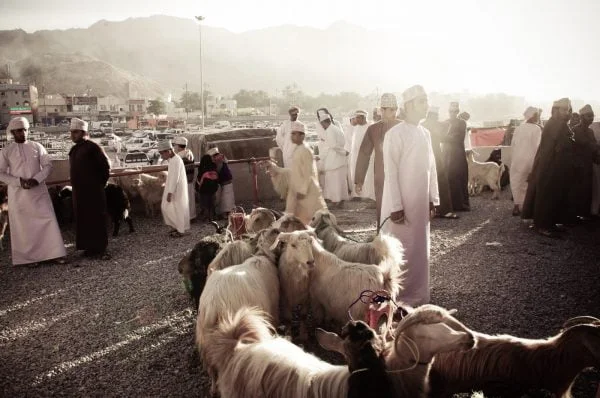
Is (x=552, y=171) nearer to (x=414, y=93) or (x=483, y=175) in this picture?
(x=414, y=93)

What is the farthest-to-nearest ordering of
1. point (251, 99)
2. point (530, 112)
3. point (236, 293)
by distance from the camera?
point (251, 99) < point (530, 112) < point (236, 293)

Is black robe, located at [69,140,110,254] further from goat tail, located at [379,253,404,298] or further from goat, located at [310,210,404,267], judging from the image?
goat tail, located at [379,253,404,298]

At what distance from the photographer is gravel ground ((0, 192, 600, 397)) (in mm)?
3719

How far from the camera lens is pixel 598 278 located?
5.48 m

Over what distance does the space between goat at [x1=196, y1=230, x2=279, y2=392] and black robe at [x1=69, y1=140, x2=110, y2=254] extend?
13.6 feet

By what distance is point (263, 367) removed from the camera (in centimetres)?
241

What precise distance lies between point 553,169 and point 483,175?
4511 millimetres

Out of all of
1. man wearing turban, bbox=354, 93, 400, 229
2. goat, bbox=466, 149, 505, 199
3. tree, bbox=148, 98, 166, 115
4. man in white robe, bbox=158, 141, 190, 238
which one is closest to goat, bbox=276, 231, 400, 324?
man wearing turban, bbox=354, 93, 400, 229

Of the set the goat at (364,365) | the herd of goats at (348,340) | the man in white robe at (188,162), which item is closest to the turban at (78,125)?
the man in white robe at (188,162)

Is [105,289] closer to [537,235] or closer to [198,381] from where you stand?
[198,381]

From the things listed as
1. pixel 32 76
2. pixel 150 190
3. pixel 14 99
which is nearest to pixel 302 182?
pixel 150 190

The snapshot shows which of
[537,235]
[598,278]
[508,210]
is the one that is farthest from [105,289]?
[508,210]

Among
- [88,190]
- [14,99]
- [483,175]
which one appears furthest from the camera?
[14,99]

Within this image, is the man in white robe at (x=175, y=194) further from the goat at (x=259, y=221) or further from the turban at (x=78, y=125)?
the goat at (x=259, y=221)
